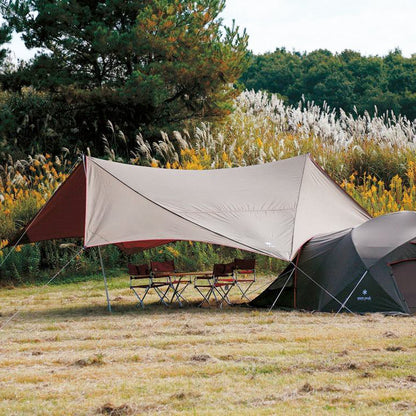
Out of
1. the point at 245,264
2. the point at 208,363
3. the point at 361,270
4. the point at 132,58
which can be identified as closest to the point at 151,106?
the point at 132,58

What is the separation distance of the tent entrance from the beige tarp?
114cm

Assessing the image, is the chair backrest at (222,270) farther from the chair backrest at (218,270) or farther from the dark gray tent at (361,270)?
the dark gray tent at (361,270)

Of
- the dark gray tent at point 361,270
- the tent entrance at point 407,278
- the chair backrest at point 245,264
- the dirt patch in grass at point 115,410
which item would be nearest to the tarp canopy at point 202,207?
the dark gray tent at point 361,270

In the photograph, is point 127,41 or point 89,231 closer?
point 89,231

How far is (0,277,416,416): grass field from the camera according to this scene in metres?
4.33

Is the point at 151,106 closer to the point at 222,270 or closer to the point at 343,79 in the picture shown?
the point at 222,270

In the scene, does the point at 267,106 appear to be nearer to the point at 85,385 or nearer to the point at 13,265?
the point at 13,265

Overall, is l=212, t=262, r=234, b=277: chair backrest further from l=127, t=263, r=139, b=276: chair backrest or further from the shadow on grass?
l=127, t=263, r=139, b=276: chair backrest

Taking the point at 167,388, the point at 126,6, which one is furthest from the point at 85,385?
the point at 126,6

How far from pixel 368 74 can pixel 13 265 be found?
27025mm

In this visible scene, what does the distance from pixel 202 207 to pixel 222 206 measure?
10.7 inches

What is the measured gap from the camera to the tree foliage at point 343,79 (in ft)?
111

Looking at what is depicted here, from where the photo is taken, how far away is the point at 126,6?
56.1ft

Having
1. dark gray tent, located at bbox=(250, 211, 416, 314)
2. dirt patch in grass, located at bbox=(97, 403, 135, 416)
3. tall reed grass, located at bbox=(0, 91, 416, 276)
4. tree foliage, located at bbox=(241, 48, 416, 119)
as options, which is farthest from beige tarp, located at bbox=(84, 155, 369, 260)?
tree foliage, located at bbox=(241, 48, 416, 119)
